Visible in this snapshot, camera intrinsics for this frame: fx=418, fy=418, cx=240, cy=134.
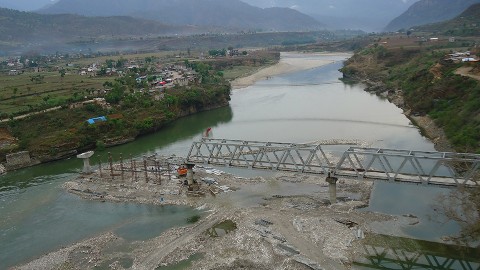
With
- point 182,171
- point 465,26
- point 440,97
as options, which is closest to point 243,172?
point 182,171

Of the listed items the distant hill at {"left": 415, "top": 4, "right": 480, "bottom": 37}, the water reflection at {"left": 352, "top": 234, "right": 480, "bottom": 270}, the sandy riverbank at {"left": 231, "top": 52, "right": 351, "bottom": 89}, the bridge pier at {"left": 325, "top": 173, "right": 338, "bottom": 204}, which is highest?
the distant hill at {"left": 415, "top": 4, "right": 480, "bottom": 37}

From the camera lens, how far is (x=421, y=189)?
2927 cm

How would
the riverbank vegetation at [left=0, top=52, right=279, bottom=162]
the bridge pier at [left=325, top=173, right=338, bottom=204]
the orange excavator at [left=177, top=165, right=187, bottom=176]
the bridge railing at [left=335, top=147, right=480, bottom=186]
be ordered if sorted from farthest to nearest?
the riverbank vegetation at [left=0, top=52, right=279, bottom=162]
the orange excavator at [left=177, top=165, right=187, bottom=176]
the bridge pier at [left=325, top=173, right=338, bottom=204]
the bridge railing at [left=335, top=147, right=480, bottom=186]

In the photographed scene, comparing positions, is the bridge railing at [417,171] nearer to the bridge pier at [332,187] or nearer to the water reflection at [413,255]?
the bridge pier at [332,187]

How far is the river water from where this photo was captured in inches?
1021

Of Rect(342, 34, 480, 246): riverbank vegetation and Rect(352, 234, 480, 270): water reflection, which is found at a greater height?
Rect(342, 34, 480, 246): riverbank vegetation

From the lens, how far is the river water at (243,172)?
85.1 ft

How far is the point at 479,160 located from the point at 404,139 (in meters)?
20.2

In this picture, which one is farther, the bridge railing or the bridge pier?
the bridge pier

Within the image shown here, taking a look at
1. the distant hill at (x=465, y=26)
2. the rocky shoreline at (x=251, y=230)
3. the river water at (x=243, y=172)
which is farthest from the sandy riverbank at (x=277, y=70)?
the rocky shoreline at (x=251, y=230)

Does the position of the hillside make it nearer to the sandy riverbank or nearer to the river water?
the river water

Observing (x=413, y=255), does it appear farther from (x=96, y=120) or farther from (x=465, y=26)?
(x=465, y=26)

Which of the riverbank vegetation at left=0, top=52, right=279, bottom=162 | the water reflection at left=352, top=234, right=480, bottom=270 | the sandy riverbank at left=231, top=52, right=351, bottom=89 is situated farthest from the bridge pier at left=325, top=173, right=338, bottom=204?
the sandy riverbank at left=231, top=52, right=351, bottom=89

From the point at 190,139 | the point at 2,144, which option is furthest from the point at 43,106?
the point at 190,139
